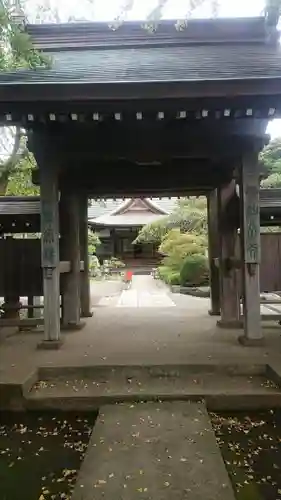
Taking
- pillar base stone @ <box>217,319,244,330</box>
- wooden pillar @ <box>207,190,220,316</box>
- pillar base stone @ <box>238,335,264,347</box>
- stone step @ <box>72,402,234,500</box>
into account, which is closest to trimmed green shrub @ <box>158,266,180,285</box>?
wooden pillar @ <box>207,190,220,316</box>

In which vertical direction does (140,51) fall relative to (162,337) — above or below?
above

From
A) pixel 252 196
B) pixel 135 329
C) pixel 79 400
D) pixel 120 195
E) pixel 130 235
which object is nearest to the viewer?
pixel 79 400

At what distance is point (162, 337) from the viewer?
233 inches

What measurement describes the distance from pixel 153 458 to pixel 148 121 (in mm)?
3769

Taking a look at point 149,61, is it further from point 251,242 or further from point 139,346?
point 139,346

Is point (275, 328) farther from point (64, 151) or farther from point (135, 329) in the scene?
point (64, 151)

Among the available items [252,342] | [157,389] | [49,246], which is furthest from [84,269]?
[157,389]

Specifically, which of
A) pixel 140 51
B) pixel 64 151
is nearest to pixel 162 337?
pixel 64 151

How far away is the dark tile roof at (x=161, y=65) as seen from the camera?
15.8 feet

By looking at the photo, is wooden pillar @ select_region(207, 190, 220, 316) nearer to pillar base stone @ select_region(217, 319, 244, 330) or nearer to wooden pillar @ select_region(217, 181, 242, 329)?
wooden pillar @ select_region(217, 181, 242, 329)

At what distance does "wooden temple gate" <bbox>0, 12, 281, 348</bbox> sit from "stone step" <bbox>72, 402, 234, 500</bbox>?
2.17 m

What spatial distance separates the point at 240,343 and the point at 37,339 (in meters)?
2.89

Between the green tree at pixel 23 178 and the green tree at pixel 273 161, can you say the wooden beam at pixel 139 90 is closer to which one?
the green tree at pixel 23 178

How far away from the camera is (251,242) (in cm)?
520
